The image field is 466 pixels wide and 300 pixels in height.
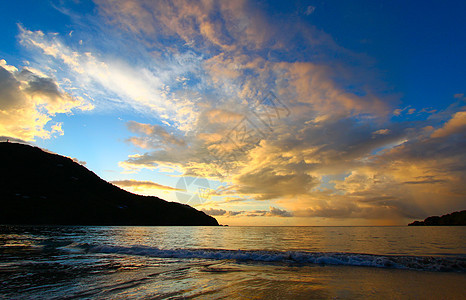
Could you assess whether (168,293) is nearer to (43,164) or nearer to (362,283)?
(362,283)

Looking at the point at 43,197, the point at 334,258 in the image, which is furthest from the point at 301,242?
the point at 43,197

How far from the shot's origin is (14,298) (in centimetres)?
809

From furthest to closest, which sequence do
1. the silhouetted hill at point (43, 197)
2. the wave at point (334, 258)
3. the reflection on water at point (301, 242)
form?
the silhouetted hill at point (43, 197) → the reflection on water at point (301, 242) → the wave at point (334, 258)

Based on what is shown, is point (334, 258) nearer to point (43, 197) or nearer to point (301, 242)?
point (301, 242)

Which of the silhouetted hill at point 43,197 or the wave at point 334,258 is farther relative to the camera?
the silhouetted hill at point 43,197

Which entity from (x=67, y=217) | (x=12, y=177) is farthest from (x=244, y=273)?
(x=12, y=177)

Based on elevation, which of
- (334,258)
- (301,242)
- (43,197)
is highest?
(43,197)

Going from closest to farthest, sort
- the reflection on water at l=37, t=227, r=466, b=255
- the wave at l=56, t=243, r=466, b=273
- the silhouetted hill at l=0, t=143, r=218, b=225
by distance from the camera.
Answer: the wave at l=56, t=243, r=466, b=273 < the reflection on water at l=37, t=227, r=466, b=255 < the silhouetted hill at l=0, t=143, r=218, b=225

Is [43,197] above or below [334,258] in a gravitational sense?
above

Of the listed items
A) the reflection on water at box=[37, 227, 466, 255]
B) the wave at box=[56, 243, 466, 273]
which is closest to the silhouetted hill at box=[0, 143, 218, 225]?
the reflection on water at box=[37, 227, 466, 255]

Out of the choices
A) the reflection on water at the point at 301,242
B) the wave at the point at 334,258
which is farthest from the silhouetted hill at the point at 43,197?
the wave at the point at 334,258

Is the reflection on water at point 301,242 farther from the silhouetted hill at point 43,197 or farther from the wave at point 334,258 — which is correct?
the silhouetted hill at point 43,197

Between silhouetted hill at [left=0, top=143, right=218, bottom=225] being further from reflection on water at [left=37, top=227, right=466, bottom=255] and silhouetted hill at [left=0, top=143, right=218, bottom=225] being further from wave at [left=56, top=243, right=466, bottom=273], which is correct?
wave at [left=56, top=243, right=466, bottom=273]

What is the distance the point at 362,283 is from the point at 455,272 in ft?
32.1
